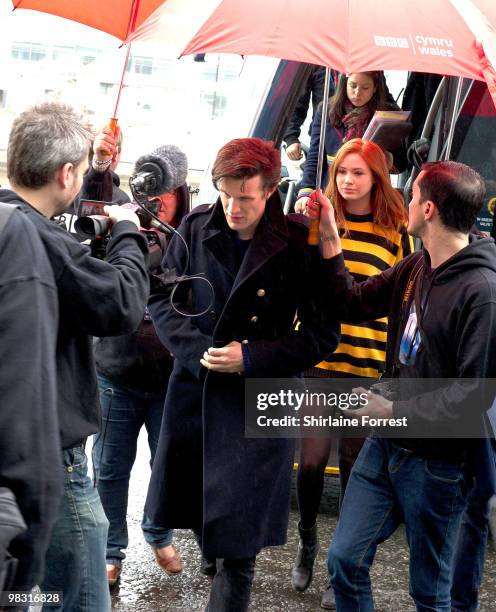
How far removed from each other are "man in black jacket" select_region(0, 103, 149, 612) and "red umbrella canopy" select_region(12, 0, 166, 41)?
1.59 meters

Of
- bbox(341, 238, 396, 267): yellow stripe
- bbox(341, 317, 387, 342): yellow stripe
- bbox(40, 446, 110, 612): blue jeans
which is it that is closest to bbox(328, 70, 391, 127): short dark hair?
bbox(341, 238, 396, 267): yellow stripe

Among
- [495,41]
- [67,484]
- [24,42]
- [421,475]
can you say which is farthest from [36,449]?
[24,42]

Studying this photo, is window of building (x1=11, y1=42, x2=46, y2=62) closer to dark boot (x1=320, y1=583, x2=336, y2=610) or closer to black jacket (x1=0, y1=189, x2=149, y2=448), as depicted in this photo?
dark boot (x1=320, y1=583, x2=336, y2=610)

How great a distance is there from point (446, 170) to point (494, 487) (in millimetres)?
1113

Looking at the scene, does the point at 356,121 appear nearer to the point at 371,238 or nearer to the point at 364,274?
the point at 371,238

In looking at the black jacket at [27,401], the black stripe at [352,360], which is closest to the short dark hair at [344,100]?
the black stripe at [352,360]

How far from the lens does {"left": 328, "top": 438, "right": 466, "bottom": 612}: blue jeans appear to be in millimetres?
3459

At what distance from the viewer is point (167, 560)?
467cm

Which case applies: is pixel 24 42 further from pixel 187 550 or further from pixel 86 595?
pixel 86 595

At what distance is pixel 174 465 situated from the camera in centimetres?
393

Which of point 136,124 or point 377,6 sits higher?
point 136,124

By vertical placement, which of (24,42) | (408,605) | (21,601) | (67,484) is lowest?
(408,605)

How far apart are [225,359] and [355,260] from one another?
→ 3.40ft

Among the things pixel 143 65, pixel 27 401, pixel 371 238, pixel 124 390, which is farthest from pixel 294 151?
pixel 143 65
